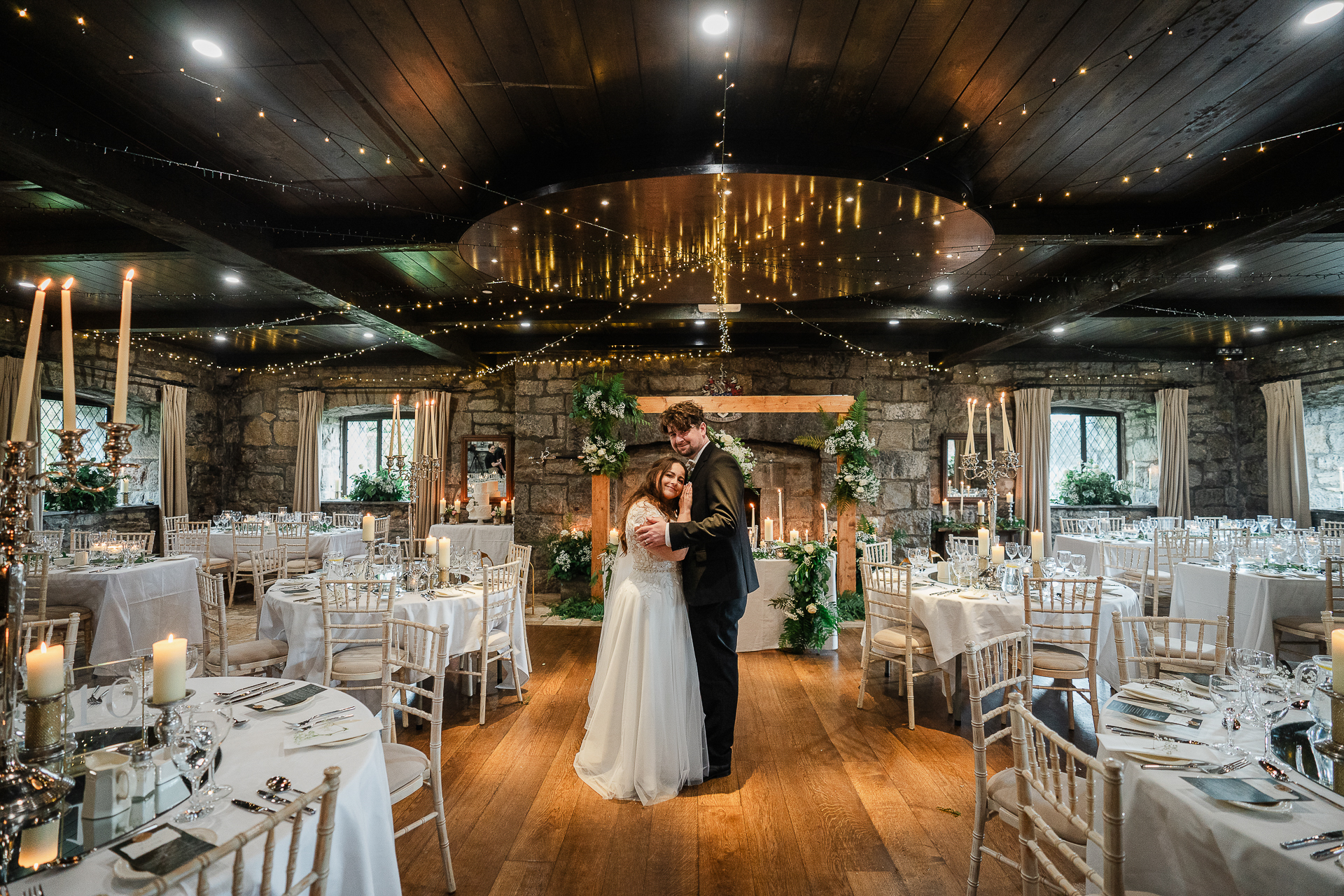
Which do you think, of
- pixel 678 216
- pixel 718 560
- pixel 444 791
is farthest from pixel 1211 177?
pixel 444 791

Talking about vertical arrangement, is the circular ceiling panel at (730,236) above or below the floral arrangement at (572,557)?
above

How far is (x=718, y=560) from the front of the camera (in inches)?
141

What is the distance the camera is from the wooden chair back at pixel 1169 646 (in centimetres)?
303

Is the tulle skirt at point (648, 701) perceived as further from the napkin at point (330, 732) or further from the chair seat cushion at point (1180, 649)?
the chair seat cushion at point (1180, 649)

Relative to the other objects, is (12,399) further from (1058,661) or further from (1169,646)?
(1169,646)

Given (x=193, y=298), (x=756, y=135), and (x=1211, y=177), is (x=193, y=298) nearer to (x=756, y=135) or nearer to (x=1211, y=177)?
(x=756, y=135)

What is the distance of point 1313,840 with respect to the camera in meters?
1.55

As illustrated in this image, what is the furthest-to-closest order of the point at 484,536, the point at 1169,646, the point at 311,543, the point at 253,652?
the point at 484,536 → the point at 311,543 → the point at 253,652 → the point at 1169,646

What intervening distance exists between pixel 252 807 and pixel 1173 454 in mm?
11838

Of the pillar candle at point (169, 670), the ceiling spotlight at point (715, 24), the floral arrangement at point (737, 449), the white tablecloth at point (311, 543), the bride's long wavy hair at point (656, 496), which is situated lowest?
the white tablecloth at point (311, 543)

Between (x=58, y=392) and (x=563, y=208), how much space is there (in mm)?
8676

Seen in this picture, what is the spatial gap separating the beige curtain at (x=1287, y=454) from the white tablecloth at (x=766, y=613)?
7.17m

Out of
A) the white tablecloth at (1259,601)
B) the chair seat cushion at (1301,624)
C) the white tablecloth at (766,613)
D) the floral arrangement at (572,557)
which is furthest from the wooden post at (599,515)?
the chair seat cushion at (1301,624)

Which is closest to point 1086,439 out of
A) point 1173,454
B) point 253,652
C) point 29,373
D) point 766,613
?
point 1173,454
